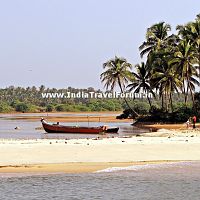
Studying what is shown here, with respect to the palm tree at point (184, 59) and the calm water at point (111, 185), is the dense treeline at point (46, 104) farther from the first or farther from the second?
the calm water at point (111, 185)

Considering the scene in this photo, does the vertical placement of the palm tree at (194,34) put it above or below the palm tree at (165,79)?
above

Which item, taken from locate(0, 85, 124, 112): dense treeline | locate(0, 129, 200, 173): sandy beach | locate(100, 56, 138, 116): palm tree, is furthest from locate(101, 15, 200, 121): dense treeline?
locate(0, 85, 124, 112): dense treeline

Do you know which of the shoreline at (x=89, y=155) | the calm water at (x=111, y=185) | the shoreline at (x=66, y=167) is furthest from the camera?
the shoreline at (x=89, y=155)

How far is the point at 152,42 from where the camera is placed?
67.1 meters

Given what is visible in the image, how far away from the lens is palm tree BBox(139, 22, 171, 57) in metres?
65.8

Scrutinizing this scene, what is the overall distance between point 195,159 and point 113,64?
164 feet

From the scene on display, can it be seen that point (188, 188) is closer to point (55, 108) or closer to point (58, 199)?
point (58, 199)

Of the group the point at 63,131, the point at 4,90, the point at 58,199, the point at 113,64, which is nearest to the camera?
the point at 58,199

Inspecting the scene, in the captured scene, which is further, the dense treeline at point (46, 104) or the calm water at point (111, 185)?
the dense treeline at point (46, 104)

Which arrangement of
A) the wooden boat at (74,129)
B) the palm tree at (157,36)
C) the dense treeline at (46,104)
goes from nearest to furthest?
1. the wooden boat at (74,129)
2. the palm tree at (157,36)
3. the dense treeline at (46,104)

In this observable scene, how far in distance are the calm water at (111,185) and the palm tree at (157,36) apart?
46.9m

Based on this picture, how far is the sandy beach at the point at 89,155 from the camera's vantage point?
20.3 m

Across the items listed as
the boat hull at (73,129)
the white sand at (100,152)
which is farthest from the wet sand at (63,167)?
the boat hull at (73,129)

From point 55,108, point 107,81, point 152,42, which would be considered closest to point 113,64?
point 107,81
